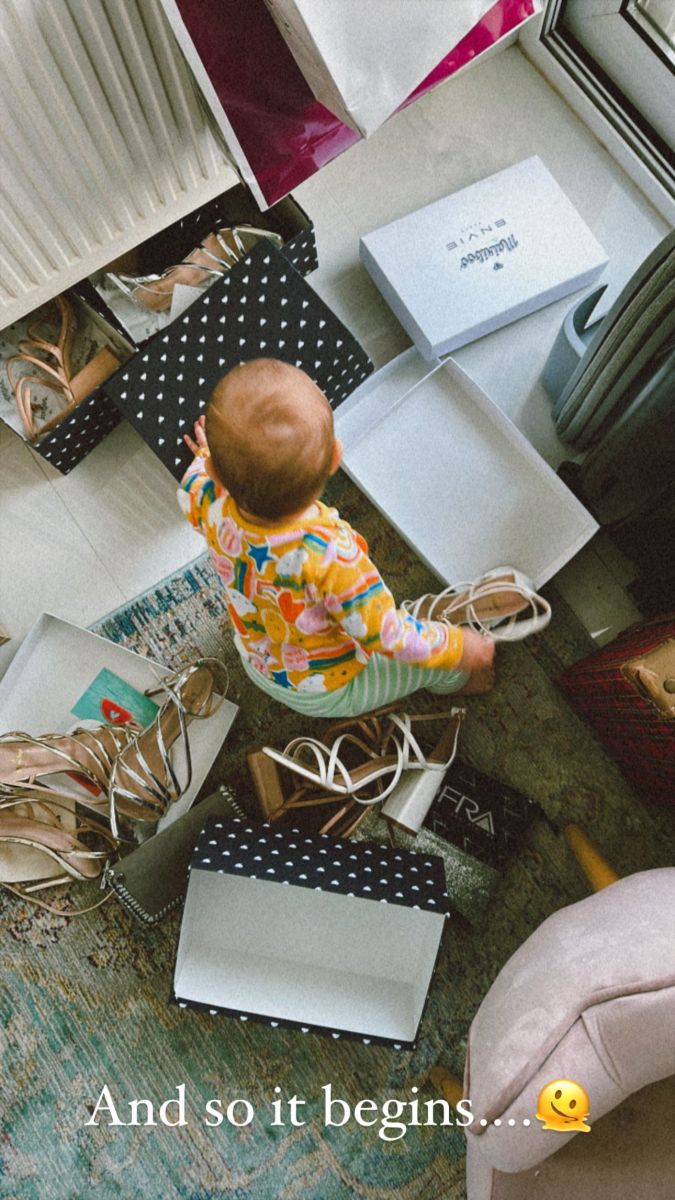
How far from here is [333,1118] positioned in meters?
1.30

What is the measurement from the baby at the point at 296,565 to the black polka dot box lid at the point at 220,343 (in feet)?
0.17

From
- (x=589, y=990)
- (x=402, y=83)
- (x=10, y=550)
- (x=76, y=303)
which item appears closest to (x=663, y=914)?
(x=589, y=990)

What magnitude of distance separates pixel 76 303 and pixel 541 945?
1.19 meters

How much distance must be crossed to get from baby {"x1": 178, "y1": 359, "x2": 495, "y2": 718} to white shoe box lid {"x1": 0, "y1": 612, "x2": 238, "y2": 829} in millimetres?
188

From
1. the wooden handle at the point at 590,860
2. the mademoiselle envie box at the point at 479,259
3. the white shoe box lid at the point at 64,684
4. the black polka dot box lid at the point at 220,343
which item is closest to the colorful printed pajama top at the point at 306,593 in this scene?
the black polka dot box lid at the point at 220,343

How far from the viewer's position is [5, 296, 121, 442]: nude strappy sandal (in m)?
1.37

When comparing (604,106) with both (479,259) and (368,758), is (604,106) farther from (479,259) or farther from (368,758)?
(368,758)

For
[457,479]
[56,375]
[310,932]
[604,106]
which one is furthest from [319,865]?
[604,106]

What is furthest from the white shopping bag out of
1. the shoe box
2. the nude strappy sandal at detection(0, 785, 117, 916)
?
the nude strappy sandal at detection(0, 785, 117, 916)

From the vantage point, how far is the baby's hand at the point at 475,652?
113 centimetres

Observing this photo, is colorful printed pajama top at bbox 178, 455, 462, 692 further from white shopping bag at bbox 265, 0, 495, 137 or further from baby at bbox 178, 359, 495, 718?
white shopping bag at bbox 265, 0, 495, 137

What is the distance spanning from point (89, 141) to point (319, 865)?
962mm

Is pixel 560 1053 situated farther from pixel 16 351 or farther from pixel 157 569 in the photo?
pixel 16 351

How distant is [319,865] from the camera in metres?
1.15
